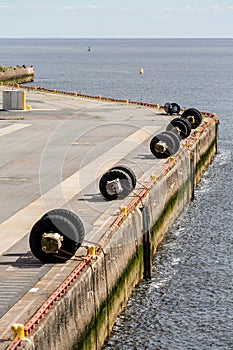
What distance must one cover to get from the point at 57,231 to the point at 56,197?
13.1m

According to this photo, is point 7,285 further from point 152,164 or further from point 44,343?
point 152,164

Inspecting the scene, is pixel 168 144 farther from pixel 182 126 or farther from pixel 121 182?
pixel 121 182

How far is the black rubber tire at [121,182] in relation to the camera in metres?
42.1

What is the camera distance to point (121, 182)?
42750mm

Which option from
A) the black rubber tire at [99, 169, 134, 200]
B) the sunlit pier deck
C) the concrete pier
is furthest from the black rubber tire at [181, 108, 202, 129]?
the black rubber tire at [99, 169, 134, 200]

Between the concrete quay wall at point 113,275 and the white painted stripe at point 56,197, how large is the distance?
13.9 feet

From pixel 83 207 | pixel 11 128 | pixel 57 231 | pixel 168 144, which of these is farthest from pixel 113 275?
pixel 11 128

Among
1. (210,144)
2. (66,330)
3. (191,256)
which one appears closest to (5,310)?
(66,330)

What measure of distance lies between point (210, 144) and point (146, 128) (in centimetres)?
762

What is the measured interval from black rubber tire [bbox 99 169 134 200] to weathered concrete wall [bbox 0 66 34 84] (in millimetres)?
115874

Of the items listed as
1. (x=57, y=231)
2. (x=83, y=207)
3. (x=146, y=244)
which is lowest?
(x=146, y=244)

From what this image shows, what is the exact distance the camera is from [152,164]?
54188 mm

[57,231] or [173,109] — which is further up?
[57,231]

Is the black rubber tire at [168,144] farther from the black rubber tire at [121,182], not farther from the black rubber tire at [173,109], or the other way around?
the black rubber tire at [173,109]
